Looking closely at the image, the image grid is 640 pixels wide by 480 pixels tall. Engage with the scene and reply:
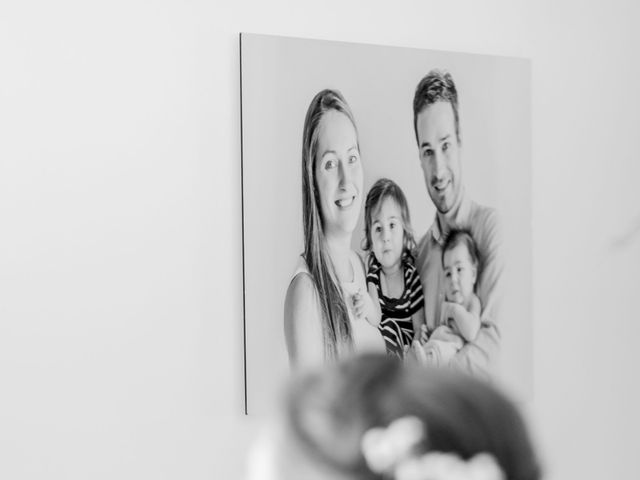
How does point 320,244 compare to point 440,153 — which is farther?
point 440,153

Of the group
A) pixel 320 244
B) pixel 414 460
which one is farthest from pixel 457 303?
pixel 414 460

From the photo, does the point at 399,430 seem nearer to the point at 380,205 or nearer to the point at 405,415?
the point at 405,415

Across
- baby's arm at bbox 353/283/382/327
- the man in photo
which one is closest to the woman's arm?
baby's arm at bbox 353/283/382/327

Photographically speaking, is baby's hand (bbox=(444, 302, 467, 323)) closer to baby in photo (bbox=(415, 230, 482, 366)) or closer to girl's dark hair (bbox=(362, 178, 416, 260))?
baby in photo (bbox=(415, 230, 482, 366))

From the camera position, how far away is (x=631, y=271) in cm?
282

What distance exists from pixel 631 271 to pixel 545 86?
598 mm

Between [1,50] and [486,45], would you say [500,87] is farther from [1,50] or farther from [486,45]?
[1,50]

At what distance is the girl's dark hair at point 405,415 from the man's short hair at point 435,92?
207 cm

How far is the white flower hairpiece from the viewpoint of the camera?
0.42 metres

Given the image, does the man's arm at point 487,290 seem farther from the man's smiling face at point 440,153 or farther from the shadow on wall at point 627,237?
the shadow on wall at point 627,237

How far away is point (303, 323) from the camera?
7.57ft

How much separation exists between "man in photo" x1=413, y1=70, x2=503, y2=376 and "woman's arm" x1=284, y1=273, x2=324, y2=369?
318 millimetres

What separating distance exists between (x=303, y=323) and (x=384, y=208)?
358 millimetres

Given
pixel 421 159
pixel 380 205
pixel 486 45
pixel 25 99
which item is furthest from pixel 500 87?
pixel 25 99
